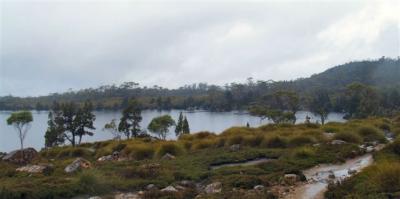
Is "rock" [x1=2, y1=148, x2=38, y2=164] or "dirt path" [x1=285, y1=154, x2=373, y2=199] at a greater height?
"dirt path" [x1=285, y1=154, x2=373, y2=199]

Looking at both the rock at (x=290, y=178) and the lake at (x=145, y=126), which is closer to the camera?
the rock at (x=290, y=178)

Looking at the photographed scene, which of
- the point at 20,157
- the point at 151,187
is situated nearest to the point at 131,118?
the point at 20,157

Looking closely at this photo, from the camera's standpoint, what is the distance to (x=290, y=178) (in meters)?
14.6

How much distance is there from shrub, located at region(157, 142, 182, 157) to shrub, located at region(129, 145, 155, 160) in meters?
0.55

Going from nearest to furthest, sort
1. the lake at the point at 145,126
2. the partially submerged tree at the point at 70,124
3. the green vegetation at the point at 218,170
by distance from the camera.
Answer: the green vegetation at the point at 218,170 < the partially submerged tree at the point at 70,124 < the lake at the point at 145,126

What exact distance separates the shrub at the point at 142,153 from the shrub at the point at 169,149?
55cm

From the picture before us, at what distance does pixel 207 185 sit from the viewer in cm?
1477

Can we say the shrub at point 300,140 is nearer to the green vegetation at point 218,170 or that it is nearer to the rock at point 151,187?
the green vegetation at point 218,170

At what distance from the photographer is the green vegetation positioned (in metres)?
12.9


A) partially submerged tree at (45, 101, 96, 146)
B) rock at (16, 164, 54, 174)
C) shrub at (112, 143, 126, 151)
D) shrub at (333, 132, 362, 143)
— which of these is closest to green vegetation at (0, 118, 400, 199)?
shrub at (333, 132, 362, 143)

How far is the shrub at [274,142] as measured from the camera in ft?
77.6

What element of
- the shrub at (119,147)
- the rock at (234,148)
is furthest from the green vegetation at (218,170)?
the shrub at (119,147)

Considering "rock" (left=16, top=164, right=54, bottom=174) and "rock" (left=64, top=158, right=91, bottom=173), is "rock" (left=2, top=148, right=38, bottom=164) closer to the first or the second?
"rock" (left=16, top=164, right=54, bottom=174)

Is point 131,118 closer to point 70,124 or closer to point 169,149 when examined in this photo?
point 70,124
